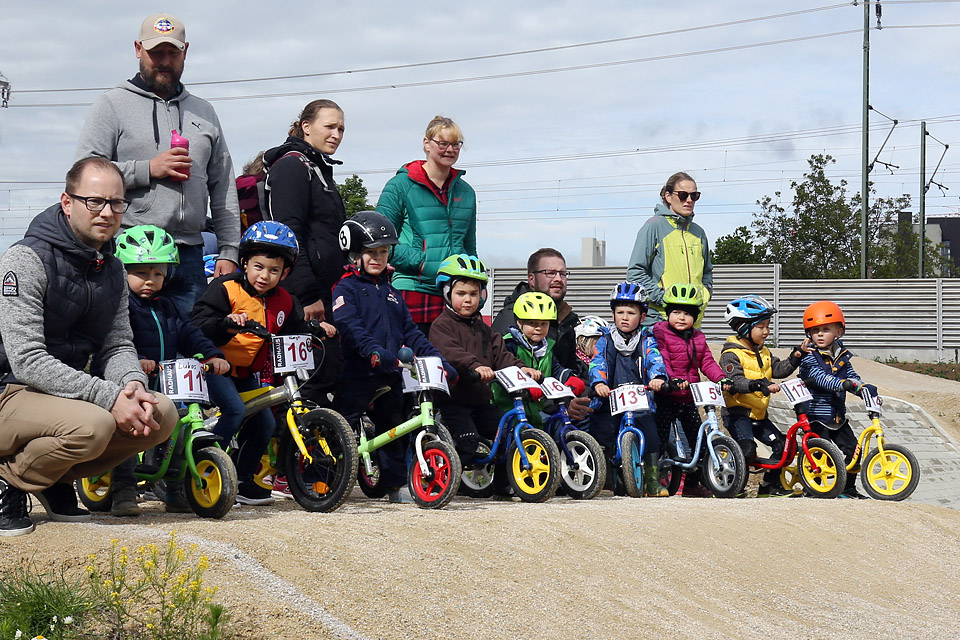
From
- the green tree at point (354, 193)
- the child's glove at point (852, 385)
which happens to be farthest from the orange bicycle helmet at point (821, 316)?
the green tree at point (354, 193)

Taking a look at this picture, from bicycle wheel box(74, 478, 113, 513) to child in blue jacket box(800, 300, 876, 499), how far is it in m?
6.56

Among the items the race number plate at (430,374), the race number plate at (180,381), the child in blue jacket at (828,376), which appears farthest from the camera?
the child in blue jacket at (828,376)

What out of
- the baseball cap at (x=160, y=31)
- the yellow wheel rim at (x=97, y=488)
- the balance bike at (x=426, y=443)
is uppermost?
the baseball cap at (x=160, y=31)

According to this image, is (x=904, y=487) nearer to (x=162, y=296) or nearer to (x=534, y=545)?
(x=534, y=545)

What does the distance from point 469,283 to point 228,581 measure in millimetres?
4076

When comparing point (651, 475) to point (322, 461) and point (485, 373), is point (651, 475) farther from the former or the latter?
point (322, 461)

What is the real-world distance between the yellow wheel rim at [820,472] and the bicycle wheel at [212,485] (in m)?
5.85

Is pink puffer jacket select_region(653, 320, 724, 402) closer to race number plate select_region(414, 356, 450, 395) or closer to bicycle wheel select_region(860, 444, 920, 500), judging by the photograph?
bicycle wheel select_region(860, 444, 920, 500)

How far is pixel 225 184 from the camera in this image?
792 cm

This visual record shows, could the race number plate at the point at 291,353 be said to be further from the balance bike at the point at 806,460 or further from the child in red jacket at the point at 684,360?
the balance bike at the point at 806,460

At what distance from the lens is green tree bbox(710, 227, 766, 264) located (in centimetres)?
4525

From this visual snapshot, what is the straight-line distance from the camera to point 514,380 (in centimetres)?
839

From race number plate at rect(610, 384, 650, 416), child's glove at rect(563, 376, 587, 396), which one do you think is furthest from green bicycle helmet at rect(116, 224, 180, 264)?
race number plate at rect(610, 384, 650, 416)

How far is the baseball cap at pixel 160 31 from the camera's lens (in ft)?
23.6
